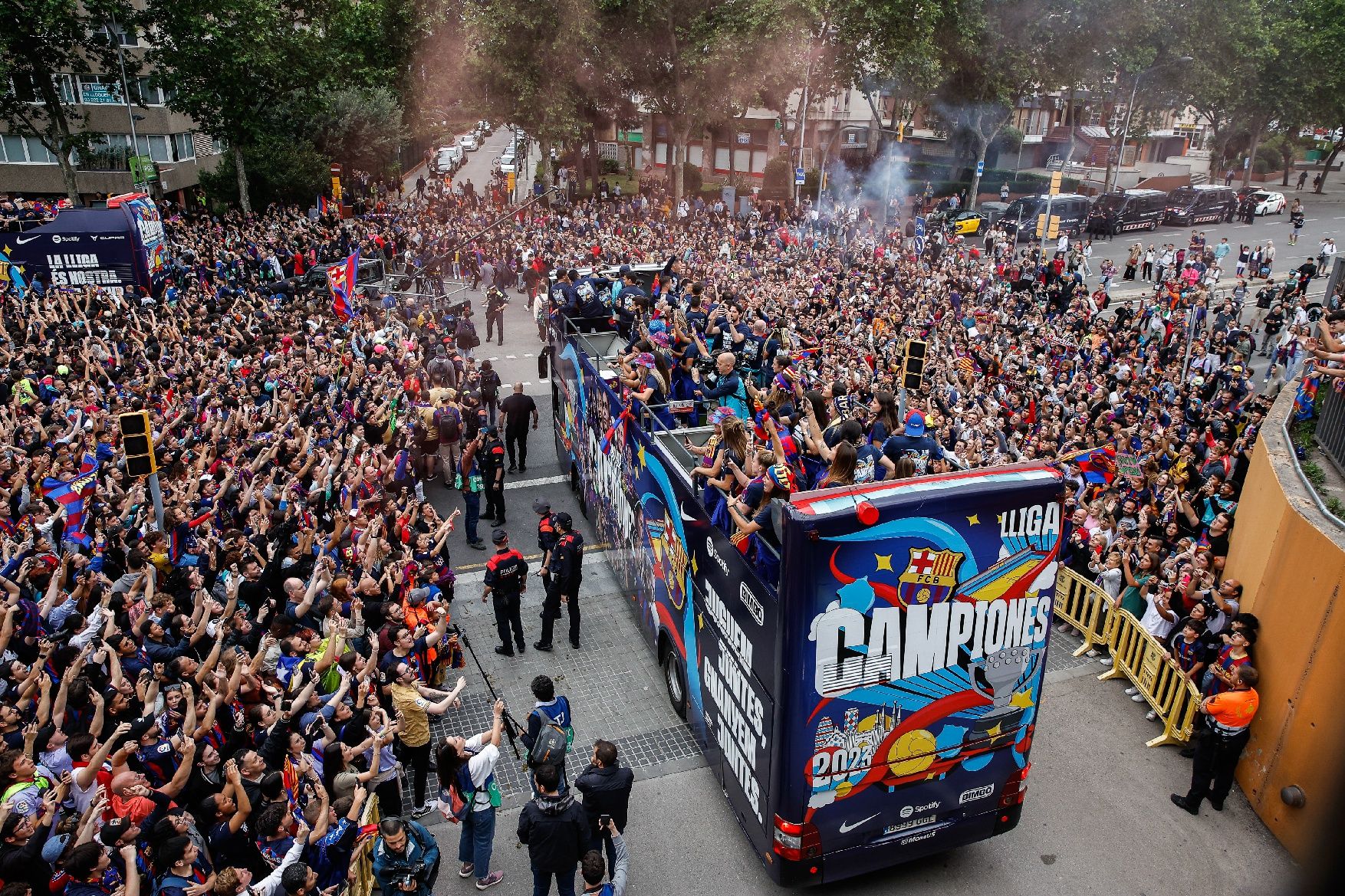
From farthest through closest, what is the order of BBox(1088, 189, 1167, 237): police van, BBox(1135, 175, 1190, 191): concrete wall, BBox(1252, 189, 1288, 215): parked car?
BBox(1135, 175, 1190, 191): concrete wall, BBox(1252, 189, 1288, 215): parked car, BBox(1088, 189, 1167, 237): police van

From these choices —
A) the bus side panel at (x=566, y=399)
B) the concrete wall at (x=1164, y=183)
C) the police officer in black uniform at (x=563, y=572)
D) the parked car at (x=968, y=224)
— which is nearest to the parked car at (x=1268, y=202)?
the concrete wall at (x=1164, y=183)

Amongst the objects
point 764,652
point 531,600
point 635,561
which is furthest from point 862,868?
point 531,600

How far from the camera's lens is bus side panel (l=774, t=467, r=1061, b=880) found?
19.9ft

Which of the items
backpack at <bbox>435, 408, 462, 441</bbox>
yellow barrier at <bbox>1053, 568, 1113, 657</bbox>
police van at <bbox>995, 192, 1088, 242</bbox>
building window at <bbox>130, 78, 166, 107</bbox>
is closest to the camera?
yellow barrier at <bbox>1053, 568, 1113, 657</bbox>

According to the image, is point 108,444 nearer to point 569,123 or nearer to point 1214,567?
point 1214,567

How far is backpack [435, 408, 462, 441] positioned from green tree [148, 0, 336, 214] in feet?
79.3

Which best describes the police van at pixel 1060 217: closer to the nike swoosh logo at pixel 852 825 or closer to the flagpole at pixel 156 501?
A: the nike swoosh logo at pixel 852 825

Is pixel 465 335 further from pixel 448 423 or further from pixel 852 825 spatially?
pixel 852 825

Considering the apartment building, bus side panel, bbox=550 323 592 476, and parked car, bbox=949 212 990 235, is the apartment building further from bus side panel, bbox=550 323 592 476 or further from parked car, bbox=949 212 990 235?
parked car, bbox=949 212 990 235

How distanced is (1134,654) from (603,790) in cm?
651

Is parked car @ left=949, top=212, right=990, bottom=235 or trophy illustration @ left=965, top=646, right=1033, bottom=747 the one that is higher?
trophy illustration @ left=965, top=646, right=1033, bottom=747

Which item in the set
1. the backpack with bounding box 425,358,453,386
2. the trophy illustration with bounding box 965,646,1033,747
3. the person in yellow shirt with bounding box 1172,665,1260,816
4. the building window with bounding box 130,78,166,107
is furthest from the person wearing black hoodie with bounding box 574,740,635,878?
the building window with bounding box 130,78,166,107

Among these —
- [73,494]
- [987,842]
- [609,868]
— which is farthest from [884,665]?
[73,494]

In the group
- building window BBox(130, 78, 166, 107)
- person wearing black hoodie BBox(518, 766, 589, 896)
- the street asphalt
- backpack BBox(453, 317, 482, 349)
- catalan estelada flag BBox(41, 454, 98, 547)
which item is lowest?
the street asphalt
